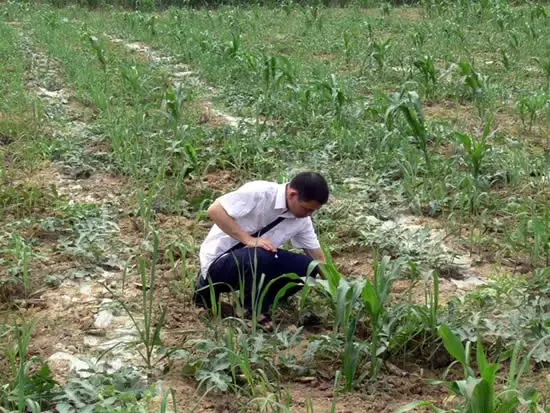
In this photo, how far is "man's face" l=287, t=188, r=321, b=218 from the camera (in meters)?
3.34

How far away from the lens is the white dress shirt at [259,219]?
3.46 m

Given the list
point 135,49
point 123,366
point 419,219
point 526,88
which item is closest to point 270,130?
point 419,219

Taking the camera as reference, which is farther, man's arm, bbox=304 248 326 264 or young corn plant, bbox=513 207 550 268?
young corn plant, bbox=513 207 550 268

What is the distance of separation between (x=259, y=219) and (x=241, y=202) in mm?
139

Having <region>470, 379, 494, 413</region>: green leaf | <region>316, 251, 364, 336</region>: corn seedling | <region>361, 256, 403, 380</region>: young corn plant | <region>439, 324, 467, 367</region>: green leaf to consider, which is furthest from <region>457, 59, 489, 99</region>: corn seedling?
<region>470, 379, 494, 413</region>: green leaf

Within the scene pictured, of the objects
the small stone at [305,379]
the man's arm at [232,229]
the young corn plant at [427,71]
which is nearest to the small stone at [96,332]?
the man's arm at [232,229]

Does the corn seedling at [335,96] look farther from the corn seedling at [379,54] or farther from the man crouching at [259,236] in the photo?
the man crouching at [259,236]

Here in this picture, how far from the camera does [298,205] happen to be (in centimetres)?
338

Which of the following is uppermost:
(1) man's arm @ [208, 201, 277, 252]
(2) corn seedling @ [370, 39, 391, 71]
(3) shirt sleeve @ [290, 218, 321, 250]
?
(2) corn seedling @ [370, 39, 391, 71]

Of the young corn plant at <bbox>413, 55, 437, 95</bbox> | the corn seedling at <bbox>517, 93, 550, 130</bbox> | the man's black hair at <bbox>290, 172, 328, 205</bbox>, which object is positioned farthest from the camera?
the young corn plant at <bbox>413, 55, 437, 95</bbox>

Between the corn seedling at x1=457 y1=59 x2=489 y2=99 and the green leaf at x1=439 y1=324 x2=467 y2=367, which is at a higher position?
the corn seedling at x1=457 y1=59 x2=489 y2=99

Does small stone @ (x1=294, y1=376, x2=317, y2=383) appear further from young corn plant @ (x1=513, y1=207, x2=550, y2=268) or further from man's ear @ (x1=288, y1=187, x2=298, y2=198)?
young corn plant @ (x1=513, y1=207, x2=550, y2=268)

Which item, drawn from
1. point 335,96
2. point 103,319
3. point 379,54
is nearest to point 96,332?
point 103,319

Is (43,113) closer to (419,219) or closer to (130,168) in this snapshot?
(130,168)
